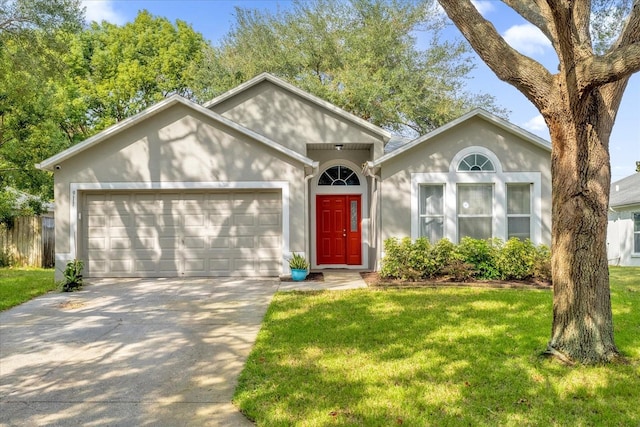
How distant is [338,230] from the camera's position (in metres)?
13.7

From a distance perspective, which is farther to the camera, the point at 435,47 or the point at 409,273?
the point at 435,47

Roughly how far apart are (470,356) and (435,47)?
1959cm

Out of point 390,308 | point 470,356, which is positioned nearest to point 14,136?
point 390,308

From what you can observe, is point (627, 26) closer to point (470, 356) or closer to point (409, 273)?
point (470, 356)

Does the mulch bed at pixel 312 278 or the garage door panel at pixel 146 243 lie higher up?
the garage door panel at pixel 146 243

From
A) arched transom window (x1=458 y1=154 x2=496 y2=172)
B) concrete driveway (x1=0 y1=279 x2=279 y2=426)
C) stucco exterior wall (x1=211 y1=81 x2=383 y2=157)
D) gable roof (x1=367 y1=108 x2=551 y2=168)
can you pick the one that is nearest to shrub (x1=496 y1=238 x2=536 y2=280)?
arched transom window (x1=458 y1=154 x2=496 y2=172)

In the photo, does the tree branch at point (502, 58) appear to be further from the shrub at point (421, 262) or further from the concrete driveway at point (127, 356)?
the shrub at point (421, 262)

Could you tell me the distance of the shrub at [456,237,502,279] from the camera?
1058cm

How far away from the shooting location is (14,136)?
15750 millimetres

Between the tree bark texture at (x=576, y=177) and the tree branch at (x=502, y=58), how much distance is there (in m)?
0.01

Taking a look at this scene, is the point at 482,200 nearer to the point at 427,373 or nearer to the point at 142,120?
the point at 427,373

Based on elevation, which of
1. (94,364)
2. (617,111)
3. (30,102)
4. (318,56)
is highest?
(318,56)

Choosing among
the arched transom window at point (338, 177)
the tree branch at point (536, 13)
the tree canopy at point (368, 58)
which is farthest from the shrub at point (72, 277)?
the tree canopy at point (368, 58)

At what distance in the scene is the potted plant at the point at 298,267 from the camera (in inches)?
428
